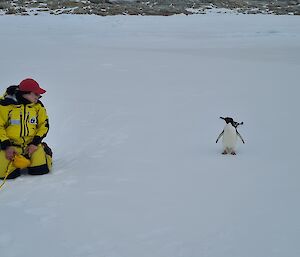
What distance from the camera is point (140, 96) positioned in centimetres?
846

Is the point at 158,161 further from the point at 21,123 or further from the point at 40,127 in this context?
the point at 21,123

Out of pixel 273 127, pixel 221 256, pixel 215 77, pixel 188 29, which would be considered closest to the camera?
pixel 221 256

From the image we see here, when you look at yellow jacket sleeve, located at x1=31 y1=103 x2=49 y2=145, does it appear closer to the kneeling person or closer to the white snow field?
the kneeling person

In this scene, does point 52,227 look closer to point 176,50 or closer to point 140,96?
point 140,96

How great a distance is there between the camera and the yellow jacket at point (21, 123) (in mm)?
4414

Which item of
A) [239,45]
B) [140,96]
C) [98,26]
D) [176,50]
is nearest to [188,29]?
[98,26]

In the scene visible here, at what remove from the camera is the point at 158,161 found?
4.94 m

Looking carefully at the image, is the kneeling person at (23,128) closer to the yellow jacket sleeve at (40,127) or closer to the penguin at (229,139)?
the yellow jacket sleeve at (40,127)

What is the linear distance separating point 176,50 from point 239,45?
2624mm

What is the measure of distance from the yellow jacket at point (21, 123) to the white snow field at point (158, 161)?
391 mm

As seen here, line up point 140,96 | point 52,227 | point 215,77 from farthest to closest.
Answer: point 215,77 → point 140,96 → point 52,227

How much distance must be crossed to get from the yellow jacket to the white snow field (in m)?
0.39

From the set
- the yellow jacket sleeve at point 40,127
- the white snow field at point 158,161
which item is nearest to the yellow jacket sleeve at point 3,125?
the yellow jacket sleeve at point 40,127

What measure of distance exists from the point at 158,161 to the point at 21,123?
1396mm
